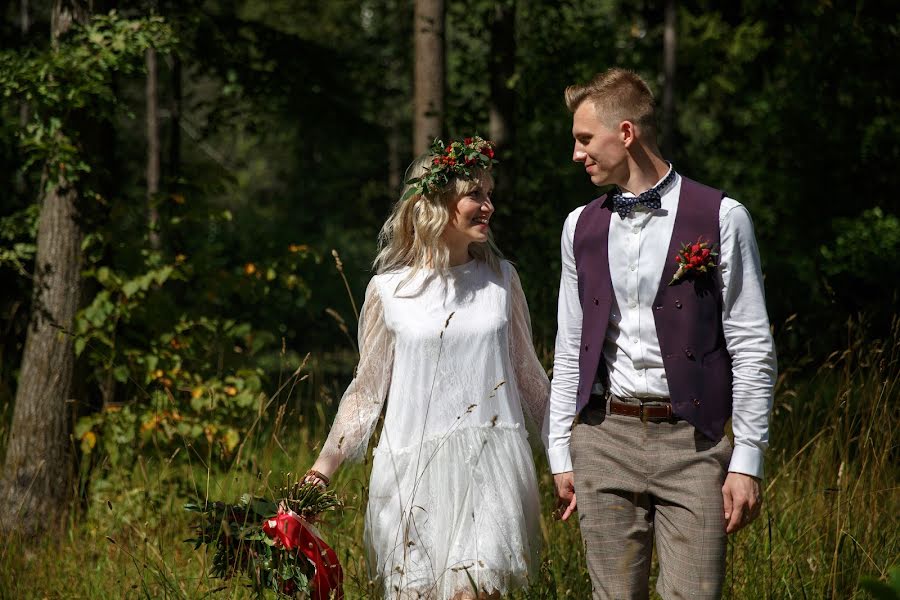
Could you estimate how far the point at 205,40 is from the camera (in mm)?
8195

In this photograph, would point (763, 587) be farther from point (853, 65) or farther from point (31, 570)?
point (853, 65)

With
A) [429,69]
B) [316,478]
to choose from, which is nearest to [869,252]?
[429,69]

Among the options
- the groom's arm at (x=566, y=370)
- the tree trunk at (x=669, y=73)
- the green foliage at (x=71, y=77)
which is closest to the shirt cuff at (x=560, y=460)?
the groom's arm at (x=566, y=370)

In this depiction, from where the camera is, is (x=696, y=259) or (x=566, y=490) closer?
(x=696, y=259)

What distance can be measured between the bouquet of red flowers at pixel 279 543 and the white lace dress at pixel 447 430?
251 mm

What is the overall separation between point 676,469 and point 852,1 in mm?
9030

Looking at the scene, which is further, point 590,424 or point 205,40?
point 205,40

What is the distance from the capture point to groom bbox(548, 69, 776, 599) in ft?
9.61

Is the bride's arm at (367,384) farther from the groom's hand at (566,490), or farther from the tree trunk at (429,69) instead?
the tree trunk at (429,69)

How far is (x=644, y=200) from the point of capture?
3080 millimetres

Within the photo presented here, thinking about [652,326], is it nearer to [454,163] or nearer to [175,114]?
[454,163]

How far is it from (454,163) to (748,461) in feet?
4.75

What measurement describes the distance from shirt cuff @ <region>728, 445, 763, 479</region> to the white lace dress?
78 centimetres

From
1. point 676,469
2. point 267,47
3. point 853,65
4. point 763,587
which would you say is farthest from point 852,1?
point 676,469
